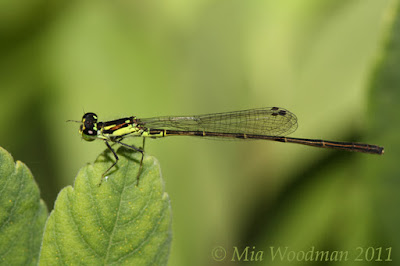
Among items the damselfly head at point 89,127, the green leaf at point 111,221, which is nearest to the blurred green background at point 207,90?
the damselfly head at point 89,127

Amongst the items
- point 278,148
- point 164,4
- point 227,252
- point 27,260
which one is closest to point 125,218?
point 27,260

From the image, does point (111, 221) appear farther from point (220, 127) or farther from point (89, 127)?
point (220, 127)

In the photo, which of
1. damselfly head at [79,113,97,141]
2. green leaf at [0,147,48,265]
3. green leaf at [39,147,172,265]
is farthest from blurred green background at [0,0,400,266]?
green leaf at [0,147,48,265]

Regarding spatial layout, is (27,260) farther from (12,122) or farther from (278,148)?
(278,148)

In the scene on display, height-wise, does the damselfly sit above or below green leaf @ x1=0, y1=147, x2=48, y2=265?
above

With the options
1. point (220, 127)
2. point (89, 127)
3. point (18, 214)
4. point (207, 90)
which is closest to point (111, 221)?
point (18, 214)

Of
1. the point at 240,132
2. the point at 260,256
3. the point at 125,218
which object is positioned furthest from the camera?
the point at 240,132

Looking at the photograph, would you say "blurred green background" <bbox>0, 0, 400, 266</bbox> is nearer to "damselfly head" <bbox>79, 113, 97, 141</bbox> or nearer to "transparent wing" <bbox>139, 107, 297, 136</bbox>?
"transparent wing" <bbox>139, 107, 297, 136</bbox>
